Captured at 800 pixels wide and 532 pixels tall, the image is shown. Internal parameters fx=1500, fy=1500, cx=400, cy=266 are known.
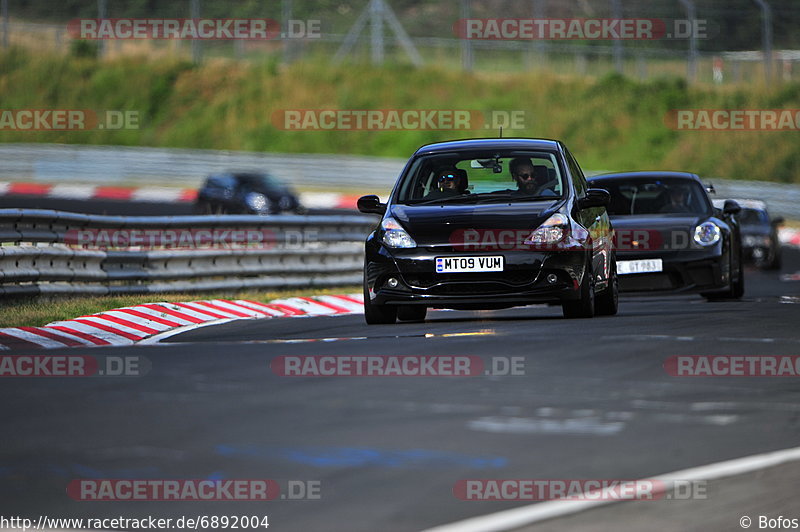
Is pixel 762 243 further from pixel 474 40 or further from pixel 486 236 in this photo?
pixel 474 40

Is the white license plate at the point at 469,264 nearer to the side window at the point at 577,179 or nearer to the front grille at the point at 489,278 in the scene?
the front grille at the point at 489,278

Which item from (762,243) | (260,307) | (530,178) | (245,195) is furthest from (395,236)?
(245,195)

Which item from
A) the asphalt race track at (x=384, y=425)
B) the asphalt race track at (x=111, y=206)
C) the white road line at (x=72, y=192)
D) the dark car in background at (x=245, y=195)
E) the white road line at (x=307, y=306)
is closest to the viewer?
the asphalt race track at (x=384, y=425)

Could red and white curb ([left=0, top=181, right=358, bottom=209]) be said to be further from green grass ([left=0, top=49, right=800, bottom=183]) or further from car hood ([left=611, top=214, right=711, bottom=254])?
car hood ([left=611, top=214, right=711, bottom=254])

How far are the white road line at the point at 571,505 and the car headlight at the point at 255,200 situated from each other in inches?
1146

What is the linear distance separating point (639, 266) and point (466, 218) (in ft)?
12.3

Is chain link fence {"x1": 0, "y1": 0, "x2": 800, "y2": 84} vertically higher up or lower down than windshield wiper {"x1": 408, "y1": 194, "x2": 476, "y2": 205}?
higher up

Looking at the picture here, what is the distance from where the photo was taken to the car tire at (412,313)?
1290 cm

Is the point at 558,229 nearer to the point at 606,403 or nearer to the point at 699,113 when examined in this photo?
the point at 606,403

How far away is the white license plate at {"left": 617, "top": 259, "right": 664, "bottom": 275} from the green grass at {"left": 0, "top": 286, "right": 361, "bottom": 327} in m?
4.07

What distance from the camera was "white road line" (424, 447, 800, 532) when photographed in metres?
5.09

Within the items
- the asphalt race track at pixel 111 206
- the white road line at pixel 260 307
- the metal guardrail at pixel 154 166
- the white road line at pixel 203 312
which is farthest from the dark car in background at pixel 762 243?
the metal guardrail at pixel 154 166

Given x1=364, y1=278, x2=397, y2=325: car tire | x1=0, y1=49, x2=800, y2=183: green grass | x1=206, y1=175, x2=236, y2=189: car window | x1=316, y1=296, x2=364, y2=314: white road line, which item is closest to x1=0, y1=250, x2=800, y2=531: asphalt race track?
x1=364, y1=278, x2=397, y2=325: car tire

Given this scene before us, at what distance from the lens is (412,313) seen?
13.0 m
